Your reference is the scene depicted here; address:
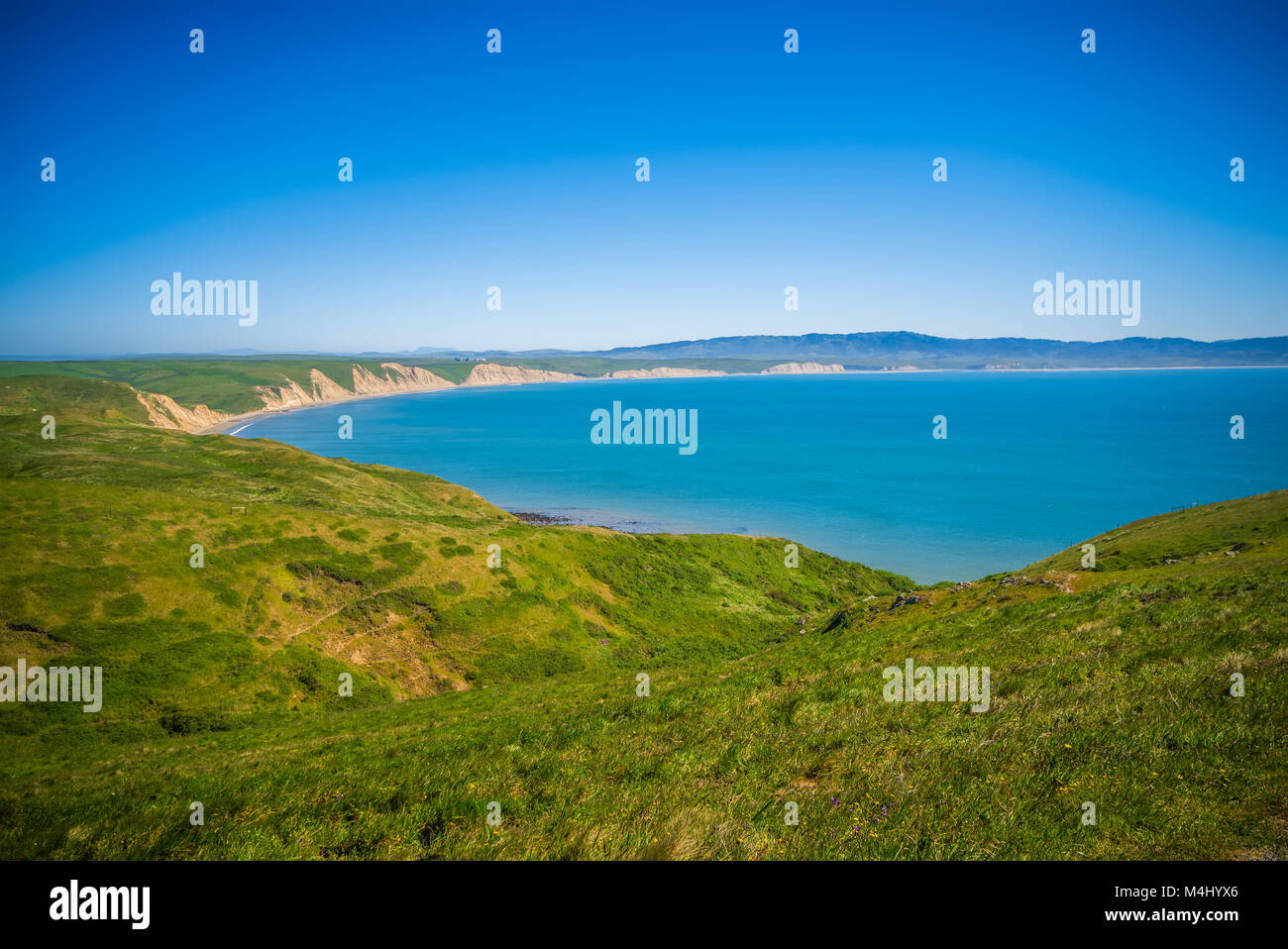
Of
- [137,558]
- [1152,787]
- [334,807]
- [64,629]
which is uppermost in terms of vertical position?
[1152,787]

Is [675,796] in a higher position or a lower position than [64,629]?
higher

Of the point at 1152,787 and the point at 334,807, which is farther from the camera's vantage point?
the point at 334,807

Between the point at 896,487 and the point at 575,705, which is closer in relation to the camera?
the point at 575,705

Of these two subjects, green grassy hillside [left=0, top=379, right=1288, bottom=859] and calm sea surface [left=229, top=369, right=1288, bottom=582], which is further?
calm sea surface [left=229, top=369, right=1288, bottom=582]

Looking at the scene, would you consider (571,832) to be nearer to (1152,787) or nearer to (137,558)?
(1152,787)

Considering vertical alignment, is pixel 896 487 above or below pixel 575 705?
below

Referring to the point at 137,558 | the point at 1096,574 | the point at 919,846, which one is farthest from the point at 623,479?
the point at 919,846

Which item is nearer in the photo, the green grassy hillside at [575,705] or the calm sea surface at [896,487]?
the green grassy hillside at [575,705]
